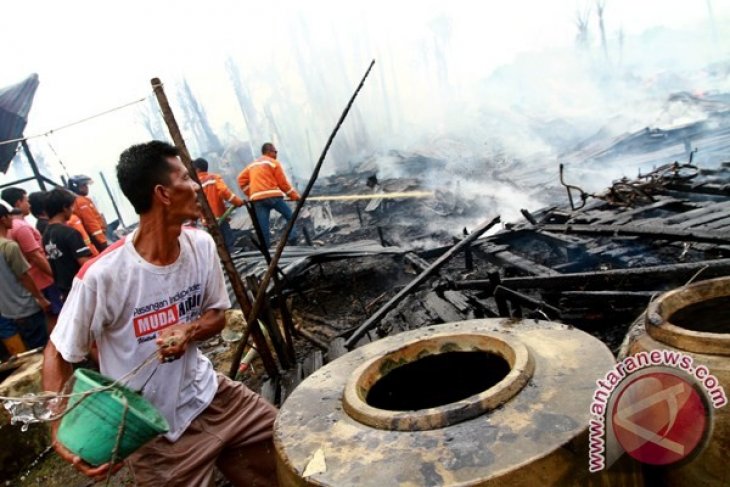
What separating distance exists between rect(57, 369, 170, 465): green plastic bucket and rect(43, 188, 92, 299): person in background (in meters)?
4.44

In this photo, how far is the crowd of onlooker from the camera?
5.54m

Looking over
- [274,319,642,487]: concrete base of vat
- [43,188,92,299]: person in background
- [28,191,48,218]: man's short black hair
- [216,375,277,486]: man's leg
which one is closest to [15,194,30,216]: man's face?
[28,191,48,218]: man's short black hair

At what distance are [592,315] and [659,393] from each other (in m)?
3.27

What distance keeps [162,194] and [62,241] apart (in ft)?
13.9

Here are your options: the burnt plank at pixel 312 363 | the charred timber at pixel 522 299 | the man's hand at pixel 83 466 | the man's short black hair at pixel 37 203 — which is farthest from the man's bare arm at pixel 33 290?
the charred timber at pixel 522 299

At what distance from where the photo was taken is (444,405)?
2.17 m

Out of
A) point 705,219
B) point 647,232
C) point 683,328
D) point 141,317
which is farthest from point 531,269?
point 141,317

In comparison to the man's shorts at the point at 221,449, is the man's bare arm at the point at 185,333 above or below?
above

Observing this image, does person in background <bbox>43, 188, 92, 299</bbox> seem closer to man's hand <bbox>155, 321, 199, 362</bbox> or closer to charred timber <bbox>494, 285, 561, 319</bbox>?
man's hand <bbox>155, 321, 199, 362</bbox>

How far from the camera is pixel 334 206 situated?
56.2ft

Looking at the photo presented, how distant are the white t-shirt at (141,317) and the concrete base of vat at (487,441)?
570mm

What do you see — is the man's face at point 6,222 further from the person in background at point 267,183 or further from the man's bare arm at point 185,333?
the man's bare arm at point 185,333

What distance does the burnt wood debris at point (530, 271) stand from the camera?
4.25 meters

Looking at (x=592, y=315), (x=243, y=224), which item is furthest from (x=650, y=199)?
(x=243, y=224)
